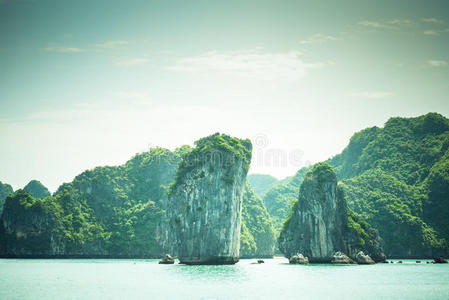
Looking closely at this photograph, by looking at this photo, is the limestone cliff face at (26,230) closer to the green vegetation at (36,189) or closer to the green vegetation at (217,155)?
the green vegetation at (217,155)

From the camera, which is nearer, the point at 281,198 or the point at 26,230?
the point at 26,230

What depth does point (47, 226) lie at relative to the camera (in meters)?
101

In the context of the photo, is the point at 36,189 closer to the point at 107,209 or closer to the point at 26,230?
the point at 107,209

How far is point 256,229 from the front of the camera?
5172 inches

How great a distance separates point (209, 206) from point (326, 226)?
62.4ft

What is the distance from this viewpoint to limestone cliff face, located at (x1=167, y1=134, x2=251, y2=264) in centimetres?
7169

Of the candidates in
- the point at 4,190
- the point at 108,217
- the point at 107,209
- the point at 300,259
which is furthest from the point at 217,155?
the point at 4,190

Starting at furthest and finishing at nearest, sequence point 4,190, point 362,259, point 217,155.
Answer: point 4,190, point 362,259, point 217,155

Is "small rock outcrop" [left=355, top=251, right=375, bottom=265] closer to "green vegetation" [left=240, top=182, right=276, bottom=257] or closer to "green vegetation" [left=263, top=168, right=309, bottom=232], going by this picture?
"green vegetation" [left=240, top=182, right=276, bottom=257]

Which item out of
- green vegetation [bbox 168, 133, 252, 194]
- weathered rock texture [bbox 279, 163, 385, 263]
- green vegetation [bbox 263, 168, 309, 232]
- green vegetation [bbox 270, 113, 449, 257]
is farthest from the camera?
green vegetation [bbox 263, 168, 309, 232]

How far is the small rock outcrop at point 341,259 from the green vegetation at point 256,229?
47.9m

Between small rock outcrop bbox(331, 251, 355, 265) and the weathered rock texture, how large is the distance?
1126 mm

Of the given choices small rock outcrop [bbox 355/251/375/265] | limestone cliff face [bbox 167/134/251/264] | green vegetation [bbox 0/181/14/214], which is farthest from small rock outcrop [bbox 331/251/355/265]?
green vegetation [bbox 0/181/14/214]

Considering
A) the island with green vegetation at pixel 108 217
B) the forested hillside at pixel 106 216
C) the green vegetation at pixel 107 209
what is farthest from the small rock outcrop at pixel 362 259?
the green vegetation at pixel 107 209
